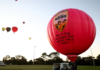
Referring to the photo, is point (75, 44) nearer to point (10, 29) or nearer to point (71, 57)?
point (71, 57)

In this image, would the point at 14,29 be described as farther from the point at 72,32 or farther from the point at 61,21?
the point at 72,32

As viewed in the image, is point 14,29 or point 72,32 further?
point 14,29

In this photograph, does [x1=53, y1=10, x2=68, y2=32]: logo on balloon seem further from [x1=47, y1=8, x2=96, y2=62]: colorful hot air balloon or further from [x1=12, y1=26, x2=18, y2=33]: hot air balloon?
[x1=12, y1=26, x2=18, y2=33]: hot air balloon

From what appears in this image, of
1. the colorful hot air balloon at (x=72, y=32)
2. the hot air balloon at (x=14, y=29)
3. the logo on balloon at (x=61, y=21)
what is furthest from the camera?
the hot air balloon at (x=14, y=29)

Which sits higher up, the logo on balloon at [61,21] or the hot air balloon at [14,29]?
the hot air balloon at [14,29]

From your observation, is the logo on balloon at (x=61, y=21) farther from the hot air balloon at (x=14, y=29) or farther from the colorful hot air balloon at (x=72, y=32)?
the hot air balloon at (x=14, y=29)

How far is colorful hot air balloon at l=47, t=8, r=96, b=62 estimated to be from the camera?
11.8 metres

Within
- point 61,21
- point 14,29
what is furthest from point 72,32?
point 14,29

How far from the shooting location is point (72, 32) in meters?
11.9

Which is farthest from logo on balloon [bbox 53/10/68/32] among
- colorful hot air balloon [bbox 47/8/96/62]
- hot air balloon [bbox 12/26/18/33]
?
hot air balloon [bbox 12/26/18/33]

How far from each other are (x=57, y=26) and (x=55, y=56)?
2981 inches

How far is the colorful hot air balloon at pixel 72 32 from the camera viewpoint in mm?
11836

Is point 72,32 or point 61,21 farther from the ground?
point 61,21

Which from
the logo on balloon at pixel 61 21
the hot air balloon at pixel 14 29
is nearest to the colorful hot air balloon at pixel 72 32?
the logo on balloon at pixel 61 21
